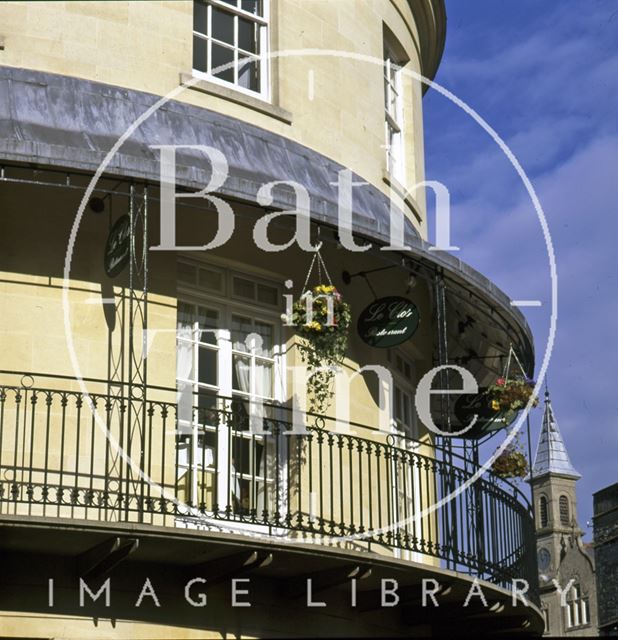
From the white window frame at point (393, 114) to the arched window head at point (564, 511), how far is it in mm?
111331

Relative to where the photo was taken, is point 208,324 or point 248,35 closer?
point 208,324

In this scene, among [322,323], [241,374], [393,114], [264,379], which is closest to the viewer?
[322,323]

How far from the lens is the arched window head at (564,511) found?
128125mm

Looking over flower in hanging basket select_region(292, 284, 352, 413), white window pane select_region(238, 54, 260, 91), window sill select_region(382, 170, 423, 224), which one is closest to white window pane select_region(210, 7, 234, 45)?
white window pane select_region(238, 54, 260, 91)

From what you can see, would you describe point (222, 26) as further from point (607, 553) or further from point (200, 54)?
point (607, 553)

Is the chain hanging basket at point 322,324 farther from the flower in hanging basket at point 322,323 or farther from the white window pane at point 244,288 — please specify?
the white window pane at point 244,288

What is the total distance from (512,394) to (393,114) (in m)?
4.48

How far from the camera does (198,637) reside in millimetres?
14297

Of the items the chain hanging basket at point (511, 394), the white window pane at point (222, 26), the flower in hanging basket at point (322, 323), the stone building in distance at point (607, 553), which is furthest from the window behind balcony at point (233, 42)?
the stone building in distance at point (607, 553)

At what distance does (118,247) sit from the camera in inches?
562

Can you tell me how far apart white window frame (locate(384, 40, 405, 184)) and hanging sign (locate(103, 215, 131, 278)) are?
18.0ft

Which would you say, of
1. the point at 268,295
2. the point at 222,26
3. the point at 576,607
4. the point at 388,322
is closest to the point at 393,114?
the point at 222,26

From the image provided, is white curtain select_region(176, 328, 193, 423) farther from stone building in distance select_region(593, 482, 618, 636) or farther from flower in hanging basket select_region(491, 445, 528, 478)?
stone building in distance select_region(593, 482, 618, 636)

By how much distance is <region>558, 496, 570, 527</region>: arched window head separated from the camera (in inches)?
5044
